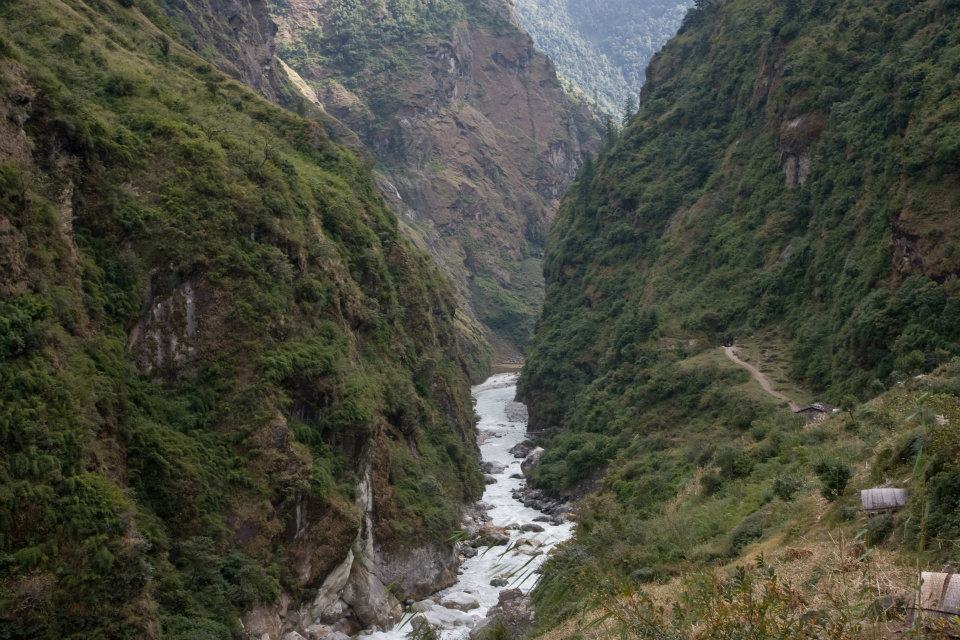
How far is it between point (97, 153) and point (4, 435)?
1506 cm

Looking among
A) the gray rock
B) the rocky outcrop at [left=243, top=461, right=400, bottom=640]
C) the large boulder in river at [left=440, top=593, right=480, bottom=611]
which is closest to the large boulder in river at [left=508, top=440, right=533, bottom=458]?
the gray rock

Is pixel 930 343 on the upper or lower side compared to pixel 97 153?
lower

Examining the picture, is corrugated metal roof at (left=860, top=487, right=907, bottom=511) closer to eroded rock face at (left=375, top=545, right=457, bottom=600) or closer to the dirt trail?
eroded rock face at (left=375, top=545, right=457, bottom=600)

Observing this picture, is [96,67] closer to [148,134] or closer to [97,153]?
[148,134]

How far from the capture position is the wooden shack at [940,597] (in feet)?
22.6

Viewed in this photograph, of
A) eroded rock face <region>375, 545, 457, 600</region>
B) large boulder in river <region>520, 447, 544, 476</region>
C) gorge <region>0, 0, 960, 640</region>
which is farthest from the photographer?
large boulder in river <region>520, 447, 544, 476</region>

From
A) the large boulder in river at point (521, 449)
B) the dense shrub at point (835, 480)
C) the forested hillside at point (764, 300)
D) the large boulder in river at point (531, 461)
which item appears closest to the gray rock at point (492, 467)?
the large boulder in river at point (531, 461)

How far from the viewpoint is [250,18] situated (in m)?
111

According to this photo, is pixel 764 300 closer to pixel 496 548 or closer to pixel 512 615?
pixel 496 548

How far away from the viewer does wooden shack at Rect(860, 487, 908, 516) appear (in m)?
12.2

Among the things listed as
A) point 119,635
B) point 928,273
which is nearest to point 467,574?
point 119,635

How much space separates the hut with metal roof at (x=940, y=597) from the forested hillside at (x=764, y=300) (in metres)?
0.92

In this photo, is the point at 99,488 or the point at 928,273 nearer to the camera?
the point at 99,488

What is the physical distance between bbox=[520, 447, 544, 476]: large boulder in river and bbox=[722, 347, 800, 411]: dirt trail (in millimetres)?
17765
